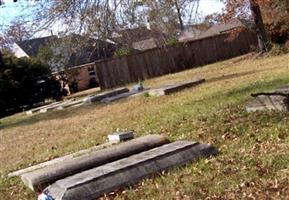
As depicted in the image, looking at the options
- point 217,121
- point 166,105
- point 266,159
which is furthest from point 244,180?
point 166,105

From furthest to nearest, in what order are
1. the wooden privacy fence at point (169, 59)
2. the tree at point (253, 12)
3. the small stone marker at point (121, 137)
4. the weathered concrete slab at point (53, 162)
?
the wooden privacy fence at point (169, 59) < the tree at point (253, 12) < the small stone marker at point (121, 137) < the weathered concrete slab at point (53, 162)

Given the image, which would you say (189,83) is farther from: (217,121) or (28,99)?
(28,99)

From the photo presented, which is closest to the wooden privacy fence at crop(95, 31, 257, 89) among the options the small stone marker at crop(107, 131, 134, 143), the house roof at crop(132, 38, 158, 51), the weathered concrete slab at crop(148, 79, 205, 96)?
the house roof at crop(132, 38, 158, 51)

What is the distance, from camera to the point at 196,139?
820 centimetres

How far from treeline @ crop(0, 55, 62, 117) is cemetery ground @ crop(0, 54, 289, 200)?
13.7 m

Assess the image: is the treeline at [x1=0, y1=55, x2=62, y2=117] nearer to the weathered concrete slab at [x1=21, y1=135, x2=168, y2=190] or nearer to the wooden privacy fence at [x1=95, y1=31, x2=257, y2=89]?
the wooden privacy fence at [x1=95, y1=31, x2=257, y2=89]

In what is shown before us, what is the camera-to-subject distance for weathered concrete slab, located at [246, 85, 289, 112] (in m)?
8.77

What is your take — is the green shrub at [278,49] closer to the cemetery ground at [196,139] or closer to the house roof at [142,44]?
the house roof at [142,44]

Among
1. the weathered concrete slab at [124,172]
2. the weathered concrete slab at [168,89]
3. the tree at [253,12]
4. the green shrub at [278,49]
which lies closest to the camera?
the weathered concrete slab at [124,172]

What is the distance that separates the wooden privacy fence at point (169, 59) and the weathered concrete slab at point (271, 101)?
20703 millimetres

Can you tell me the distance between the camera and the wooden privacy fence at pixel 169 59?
3064 cm

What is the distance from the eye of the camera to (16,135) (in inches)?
577

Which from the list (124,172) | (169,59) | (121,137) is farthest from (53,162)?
(169,59)

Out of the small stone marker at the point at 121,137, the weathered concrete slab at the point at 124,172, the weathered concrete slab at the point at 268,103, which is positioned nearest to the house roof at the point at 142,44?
the small stone marker at the point at 121,137
